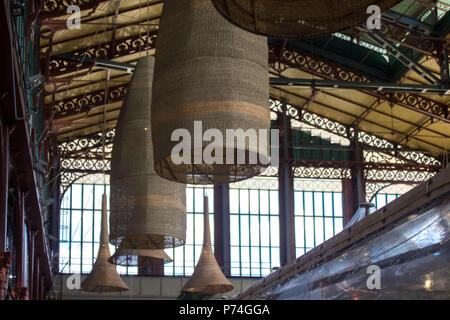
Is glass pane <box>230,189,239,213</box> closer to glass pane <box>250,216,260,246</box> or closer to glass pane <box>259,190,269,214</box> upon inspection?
glass pane <box>250,216,260,246</box>

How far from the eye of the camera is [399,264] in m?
3.50

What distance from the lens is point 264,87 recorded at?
16.8 ft

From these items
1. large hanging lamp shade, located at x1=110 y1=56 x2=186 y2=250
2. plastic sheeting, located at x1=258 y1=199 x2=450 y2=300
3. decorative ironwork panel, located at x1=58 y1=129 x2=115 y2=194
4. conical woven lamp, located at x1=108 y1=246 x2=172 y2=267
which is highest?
decorative ironwork panel, located at x1=58 y1=129 x2=115 y2=194

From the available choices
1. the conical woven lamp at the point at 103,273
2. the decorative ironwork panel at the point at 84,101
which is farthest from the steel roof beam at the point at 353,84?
the conical woven lamp at the point at 103,273

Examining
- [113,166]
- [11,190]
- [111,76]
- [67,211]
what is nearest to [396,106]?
[111,76]

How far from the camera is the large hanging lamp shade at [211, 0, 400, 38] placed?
120 inches

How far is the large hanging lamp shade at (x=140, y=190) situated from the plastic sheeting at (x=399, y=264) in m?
2.13

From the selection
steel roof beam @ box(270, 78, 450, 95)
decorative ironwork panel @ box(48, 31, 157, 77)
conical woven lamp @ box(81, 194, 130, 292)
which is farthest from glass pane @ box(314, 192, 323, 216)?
conical woven lamp @ box(81, 194, 130, 292)

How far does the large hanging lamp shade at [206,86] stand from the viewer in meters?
4.80

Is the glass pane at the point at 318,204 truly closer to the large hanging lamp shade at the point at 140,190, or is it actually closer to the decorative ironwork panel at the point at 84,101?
the decorative ironwork panel at the point at 84,101

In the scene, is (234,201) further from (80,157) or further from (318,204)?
(80,157)

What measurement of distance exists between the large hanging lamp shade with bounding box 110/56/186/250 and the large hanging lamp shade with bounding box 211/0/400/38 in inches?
147

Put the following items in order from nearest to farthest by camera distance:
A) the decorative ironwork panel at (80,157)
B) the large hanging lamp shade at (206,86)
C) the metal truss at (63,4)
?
the large hanging lamp shade at (206,86)
the metal truss at (63,4)
the decorative ironwork panel at (80,157)

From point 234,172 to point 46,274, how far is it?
14.4 metres
